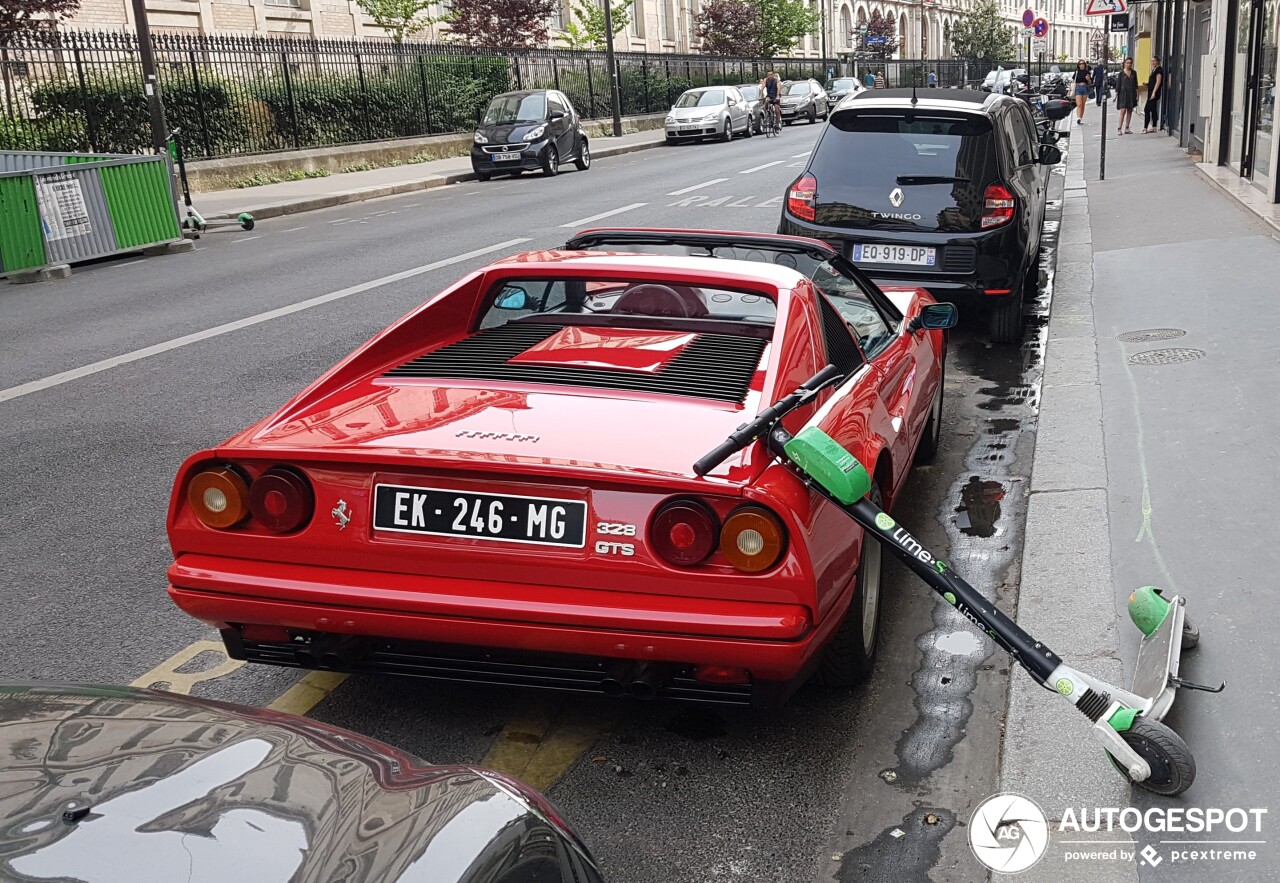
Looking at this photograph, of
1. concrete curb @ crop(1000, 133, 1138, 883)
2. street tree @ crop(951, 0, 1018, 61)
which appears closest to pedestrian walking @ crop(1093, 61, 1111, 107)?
concrete curb @ crop(1000, 133, 1138, 883)

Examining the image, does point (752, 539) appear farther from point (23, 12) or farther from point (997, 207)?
point (23, 12)

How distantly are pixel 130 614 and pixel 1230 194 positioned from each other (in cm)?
1422

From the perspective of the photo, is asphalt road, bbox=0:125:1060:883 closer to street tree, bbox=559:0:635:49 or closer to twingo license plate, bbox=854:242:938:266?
twingo license plate, bbox=854:242:938:266

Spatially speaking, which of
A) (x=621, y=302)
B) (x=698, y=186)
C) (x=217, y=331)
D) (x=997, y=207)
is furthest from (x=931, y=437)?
(x=698, y=186)

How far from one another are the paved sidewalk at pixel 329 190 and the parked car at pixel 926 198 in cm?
1395

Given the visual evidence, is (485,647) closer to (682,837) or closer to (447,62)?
(682,837)

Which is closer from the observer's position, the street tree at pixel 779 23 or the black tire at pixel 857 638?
the black tire at pixel 857 638

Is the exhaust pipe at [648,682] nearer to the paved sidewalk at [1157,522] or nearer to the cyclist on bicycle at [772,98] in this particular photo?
the paved sidewalk at [1157,522]

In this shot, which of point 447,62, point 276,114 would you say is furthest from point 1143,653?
point 447,62

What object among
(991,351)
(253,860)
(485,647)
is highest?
(253,860)

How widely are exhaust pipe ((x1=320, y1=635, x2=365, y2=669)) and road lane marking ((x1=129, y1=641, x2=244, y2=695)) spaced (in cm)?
70

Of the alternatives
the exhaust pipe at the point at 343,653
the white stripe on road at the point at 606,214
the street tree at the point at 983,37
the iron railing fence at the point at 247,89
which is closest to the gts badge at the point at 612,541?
the exhaust pipe at the point at 343,653

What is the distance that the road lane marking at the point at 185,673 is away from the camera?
4.22 meters

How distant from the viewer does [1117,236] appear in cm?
1332
